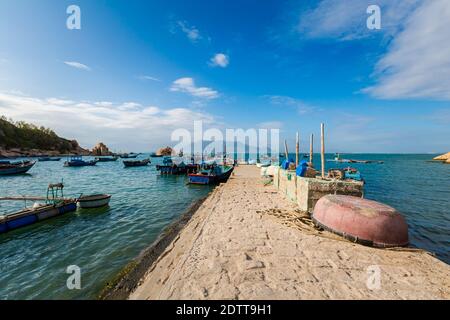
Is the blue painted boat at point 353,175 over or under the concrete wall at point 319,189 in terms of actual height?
under

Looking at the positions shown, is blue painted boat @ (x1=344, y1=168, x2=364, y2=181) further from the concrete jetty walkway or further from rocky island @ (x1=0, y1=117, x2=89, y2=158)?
rocky island @ (x1=0, y1=117, x2=89, y2=158)

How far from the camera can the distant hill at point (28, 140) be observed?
9816 centimetres

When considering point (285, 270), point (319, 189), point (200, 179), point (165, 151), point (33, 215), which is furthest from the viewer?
point (165, 151)

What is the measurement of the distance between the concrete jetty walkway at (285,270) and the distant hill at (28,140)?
134m

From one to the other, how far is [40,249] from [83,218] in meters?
4.85

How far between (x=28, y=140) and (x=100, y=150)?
5528cm

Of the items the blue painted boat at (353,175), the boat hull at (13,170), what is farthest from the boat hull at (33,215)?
the boat hull at (13,170)

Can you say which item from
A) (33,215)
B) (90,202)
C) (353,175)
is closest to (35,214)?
(33,215)

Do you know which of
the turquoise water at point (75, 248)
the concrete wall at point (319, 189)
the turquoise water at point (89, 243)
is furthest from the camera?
the concrete wall at point (319, 189)

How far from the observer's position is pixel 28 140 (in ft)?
369

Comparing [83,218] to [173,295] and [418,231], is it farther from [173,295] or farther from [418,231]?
[418,231]

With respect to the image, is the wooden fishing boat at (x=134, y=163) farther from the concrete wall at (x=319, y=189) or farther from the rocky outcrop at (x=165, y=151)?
the rocky outcrop at (x=165, y=151)

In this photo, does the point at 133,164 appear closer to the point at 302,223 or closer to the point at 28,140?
the point at 302,223

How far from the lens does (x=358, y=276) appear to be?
504 centimetres
